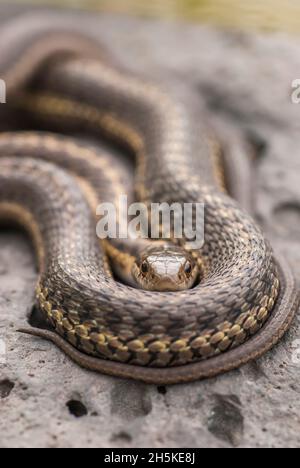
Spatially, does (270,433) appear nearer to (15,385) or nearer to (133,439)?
(133,439)

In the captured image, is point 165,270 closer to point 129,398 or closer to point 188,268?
point 188,268

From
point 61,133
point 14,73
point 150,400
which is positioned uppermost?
point 14,73

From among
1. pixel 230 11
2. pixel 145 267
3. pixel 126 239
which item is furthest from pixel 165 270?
pixel 230 11

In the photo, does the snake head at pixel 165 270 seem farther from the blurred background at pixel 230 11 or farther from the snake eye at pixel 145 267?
the blurred background at pixel 230 11

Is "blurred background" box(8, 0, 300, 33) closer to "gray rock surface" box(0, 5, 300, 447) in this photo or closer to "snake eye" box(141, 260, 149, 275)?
"gray rock surface" box(0, 5, 300, 447)
